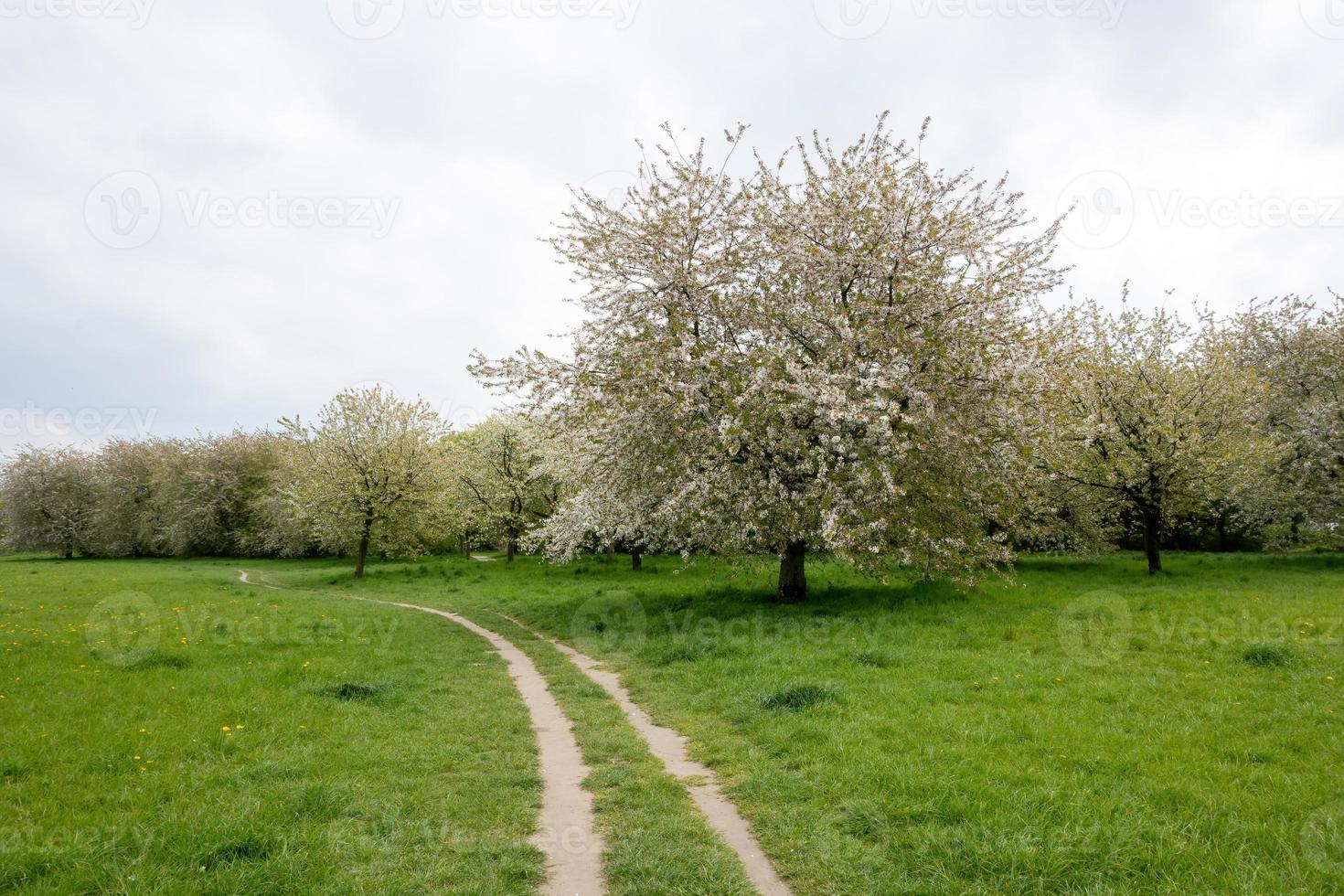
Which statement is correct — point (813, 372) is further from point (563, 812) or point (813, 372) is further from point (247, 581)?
point (247, 581)

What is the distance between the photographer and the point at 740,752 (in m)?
8.92

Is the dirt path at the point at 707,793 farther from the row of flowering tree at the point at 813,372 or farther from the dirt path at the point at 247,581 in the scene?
the dirt path at the point at 247,581

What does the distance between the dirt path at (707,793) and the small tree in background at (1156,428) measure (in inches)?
788

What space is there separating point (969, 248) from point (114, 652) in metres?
21.6

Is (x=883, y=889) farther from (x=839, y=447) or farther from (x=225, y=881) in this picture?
(x=839, y=447)

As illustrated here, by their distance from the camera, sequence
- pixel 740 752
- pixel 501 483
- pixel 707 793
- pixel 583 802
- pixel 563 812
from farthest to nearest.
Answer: pixel 501 483, pixel 740 752, pixel 707 793, pixel 583 802, pixel 563 812

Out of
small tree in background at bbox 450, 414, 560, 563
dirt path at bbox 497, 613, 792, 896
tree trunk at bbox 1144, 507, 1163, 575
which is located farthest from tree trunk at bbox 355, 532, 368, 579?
tree trunk at bbox 1144, 507, 1163, 575

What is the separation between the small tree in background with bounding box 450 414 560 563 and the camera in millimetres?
44781

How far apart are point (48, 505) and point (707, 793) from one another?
286 ft

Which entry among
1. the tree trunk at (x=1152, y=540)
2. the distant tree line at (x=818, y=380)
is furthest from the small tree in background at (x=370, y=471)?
the tree trunk at (x=1152, y=540)

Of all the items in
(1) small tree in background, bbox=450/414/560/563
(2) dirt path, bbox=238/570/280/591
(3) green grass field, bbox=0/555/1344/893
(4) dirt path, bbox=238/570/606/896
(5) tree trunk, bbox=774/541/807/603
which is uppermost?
(1) small tree in background, bbox=450/414/560/563

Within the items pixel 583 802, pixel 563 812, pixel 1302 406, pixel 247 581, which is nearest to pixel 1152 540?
pixel 1302 406

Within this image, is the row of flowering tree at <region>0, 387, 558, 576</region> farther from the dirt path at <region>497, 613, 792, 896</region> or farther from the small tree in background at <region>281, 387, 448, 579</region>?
the dirt path at <region>497, 613, 792, 896</region>

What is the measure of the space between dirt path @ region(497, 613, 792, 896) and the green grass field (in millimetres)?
187
